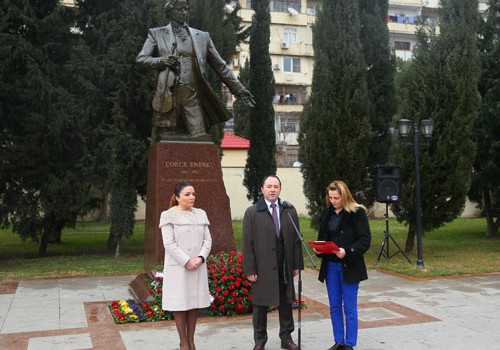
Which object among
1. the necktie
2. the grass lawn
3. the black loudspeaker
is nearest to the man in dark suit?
the necktie

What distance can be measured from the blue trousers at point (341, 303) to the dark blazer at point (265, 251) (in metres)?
0.33

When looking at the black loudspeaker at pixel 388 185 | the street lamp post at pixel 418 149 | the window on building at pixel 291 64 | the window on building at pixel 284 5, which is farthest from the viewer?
the window on building at pixel 291 64

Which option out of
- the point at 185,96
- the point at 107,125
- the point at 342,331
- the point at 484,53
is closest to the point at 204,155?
the point at 185,96

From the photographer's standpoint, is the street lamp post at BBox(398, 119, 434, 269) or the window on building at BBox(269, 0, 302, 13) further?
the window on building at BBox(269, 0, 302, 13)

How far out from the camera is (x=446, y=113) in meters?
12.6

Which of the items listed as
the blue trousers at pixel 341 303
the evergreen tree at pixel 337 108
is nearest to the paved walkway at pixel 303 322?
the blue trousers at pixel 341 303

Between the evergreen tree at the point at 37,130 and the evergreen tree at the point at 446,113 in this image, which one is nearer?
the evergreen tree at the point at 37,130

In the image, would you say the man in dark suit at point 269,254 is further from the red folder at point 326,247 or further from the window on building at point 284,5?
the window on building at point 284,5

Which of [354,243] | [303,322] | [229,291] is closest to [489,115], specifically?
[303,322]

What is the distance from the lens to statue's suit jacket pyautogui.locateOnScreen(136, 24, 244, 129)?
7.57 m

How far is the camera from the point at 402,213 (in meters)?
13.1

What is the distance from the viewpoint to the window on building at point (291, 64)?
37188 mm

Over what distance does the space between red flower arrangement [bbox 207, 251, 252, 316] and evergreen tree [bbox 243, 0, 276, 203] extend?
12.0m

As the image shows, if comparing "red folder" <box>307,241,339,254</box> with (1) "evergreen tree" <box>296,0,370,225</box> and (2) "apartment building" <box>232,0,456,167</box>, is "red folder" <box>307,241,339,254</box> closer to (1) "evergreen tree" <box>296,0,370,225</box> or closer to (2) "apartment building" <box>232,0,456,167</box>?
(1) "evergreen tree" <box>296,0,370,225</box>
